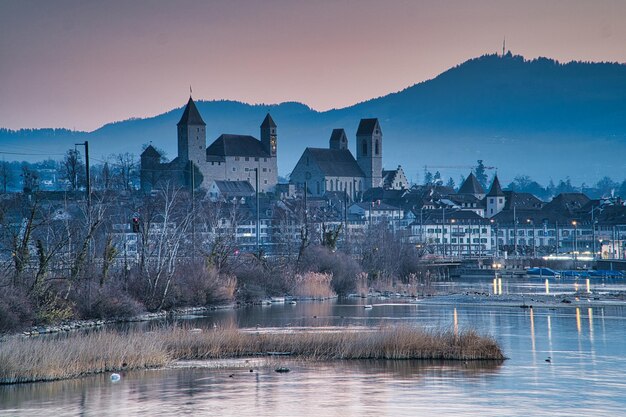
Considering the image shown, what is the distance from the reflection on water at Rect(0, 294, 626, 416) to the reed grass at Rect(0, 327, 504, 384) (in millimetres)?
639

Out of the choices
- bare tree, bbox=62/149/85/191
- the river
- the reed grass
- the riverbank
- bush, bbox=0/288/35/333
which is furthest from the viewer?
bare tree, bbox=62/149/85/191

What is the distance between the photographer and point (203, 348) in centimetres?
3709

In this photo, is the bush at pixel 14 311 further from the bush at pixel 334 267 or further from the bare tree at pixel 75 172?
the bare tree at pixel 75 172

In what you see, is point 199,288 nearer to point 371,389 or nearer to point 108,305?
point 108,305

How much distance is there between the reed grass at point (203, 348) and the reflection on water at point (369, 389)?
25.1 inches

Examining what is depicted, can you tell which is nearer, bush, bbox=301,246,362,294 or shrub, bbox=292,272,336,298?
shrub, bbox=292,272,336,298

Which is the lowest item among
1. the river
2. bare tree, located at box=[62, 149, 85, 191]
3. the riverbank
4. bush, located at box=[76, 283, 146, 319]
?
the river

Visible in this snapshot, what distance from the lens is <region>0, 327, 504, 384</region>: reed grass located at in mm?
31750

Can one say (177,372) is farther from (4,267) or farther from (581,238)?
(581,238)

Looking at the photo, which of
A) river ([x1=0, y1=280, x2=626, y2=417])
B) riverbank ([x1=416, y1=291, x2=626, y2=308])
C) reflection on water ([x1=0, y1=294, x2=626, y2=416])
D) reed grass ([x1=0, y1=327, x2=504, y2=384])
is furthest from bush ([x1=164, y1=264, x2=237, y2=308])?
reflection on water ([x1=0, y1=294, x2=626, y2=416])

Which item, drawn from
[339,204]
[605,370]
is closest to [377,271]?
[605,370]

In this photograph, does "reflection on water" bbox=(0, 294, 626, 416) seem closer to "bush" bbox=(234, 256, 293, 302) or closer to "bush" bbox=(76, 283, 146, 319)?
"bush" bbox=(76, 283, 146, 319)

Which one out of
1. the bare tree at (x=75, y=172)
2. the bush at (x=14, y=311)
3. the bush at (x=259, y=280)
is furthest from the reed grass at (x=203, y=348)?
the bare tree at (x=75, y=172)

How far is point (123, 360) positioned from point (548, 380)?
1311 cm
